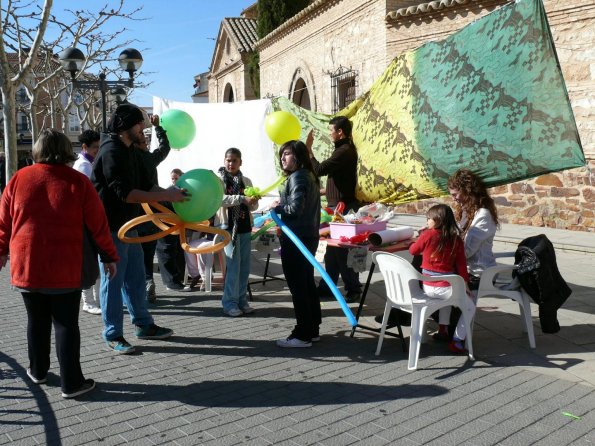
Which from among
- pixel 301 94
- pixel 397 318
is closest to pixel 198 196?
pixel 397 318

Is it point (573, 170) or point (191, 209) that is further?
point (573, 170)

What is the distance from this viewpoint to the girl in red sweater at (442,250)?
4637 mm

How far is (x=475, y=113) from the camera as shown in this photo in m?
5.12

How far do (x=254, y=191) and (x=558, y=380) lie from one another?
9.83 feet

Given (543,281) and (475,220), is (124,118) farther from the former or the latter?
(543,281)

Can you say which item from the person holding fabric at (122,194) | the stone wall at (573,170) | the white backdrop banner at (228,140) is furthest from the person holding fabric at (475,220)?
the stone wall at (573,170)

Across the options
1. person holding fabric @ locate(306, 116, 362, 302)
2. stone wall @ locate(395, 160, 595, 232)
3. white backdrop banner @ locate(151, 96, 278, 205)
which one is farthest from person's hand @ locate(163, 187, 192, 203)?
stone wall @ locate(395, 160, 595, 232)

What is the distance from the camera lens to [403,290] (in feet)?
15.3

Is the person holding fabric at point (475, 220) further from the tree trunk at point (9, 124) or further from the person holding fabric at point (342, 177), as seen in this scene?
the tree trunk at point (9, 124)

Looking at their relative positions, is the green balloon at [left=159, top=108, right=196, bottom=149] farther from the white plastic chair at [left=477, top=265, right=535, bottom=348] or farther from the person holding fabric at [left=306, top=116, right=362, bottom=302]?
the white plastic chair at [left=477, top=265, right=535, bottom=348]

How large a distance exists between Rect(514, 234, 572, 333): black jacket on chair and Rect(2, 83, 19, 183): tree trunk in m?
8.51

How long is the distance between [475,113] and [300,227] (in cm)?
176

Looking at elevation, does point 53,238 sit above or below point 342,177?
below

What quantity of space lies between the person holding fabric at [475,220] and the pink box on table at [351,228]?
75cm
